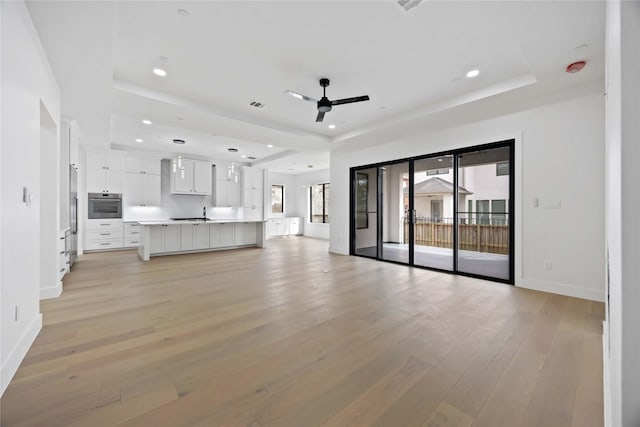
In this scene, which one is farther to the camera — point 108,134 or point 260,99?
point 108,134

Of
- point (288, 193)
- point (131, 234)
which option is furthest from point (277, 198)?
point (131, 234)

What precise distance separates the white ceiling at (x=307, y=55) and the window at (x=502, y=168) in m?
0.93

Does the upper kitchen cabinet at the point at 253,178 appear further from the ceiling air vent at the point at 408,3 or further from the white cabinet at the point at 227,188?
the ceiling air vent at the point at 408,3

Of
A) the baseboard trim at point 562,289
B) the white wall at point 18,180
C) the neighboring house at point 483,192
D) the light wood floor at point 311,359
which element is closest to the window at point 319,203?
the neighboring house at point 483,192

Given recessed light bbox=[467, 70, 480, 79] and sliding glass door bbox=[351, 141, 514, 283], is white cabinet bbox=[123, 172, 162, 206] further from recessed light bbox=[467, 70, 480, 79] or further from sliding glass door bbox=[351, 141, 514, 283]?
recessed light bbox=[467, 70, 480, 79]

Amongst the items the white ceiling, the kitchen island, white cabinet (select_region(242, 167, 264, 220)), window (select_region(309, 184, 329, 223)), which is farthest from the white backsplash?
window (select_region(309, 184, 329, 223))

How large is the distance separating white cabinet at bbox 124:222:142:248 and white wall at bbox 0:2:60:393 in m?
5.72

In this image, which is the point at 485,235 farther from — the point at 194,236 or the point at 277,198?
the point at 277,198

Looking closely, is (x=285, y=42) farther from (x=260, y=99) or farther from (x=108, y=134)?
(x=108, y=134)

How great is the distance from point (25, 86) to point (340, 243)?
19.6 feet

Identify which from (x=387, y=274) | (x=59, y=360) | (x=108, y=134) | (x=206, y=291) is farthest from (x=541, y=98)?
(x=108, y=134)

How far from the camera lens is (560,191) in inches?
150

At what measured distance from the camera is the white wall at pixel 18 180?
181 centimetres

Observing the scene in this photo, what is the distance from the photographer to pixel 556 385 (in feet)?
6.01
